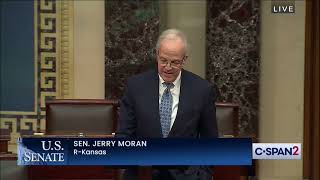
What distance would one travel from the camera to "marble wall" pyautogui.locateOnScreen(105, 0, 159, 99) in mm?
5215

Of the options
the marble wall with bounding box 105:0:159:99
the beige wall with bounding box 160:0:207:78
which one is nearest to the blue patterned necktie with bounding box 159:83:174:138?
the marble wall with bounding box 105:0:159:99

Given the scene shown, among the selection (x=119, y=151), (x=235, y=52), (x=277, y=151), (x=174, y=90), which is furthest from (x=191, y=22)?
(x=119, y=151)

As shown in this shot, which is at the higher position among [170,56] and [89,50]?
[89,50]

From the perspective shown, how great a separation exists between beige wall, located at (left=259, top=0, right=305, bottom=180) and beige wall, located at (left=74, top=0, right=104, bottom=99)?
166cm

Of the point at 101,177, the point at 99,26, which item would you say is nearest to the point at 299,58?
the point at 99,26

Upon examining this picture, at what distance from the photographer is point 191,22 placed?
17.6 ft

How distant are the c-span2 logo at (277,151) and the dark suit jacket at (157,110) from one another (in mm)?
373

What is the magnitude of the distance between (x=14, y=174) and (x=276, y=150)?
184 centimetres

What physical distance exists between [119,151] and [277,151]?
85cm

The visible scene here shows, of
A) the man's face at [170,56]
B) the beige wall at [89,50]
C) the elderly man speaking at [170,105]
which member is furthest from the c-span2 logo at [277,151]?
the beige wall at [89,50]

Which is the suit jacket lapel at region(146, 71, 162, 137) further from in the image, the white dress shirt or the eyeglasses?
the eyeglasses

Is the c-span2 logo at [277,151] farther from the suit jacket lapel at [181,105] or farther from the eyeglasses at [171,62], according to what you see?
the eyeglasses at [171,62]

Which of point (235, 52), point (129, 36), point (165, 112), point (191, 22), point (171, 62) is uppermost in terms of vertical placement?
point (191, 22)

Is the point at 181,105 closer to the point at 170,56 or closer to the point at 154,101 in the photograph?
the point at 154,101
